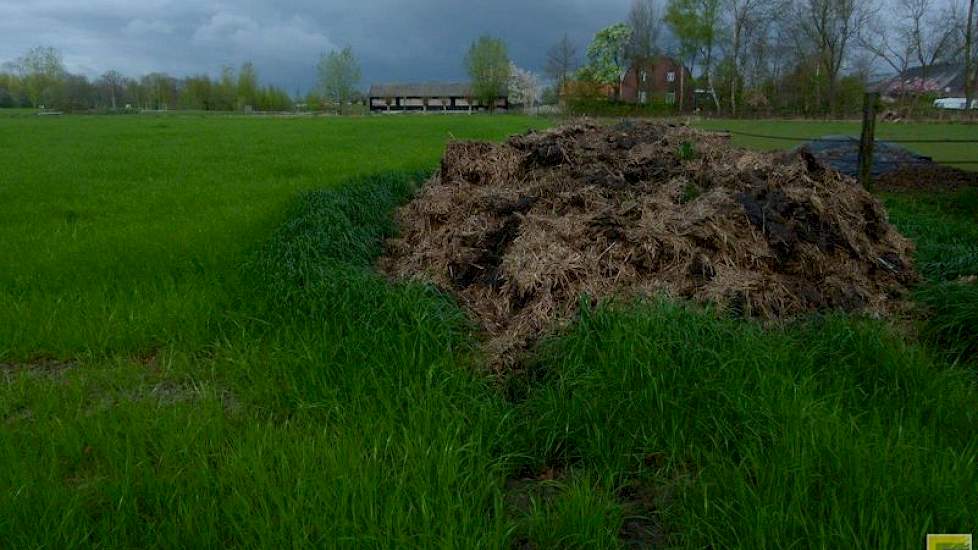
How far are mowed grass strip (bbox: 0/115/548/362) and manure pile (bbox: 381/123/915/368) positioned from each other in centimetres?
171

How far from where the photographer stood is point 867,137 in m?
9.81

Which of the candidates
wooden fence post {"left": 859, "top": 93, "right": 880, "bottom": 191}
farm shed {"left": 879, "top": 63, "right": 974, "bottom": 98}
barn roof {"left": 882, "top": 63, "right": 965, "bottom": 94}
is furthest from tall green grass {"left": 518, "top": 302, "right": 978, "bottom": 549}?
barn roof {"left": 882, "top": 63, "right": 965, "bottom": 94}

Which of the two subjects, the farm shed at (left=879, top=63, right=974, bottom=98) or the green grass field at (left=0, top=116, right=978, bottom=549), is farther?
the farm shed at (left=879, top=63, right=974, bottom=98)

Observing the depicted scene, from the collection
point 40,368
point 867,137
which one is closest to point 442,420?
point 40,368

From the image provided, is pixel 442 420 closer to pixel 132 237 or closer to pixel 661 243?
pixel 661 243

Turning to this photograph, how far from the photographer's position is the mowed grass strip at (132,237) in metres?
4.31

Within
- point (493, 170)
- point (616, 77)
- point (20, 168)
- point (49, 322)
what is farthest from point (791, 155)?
point (616, 77)

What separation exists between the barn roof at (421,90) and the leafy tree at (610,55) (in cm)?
2992

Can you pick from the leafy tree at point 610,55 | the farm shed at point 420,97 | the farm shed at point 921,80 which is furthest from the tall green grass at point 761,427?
the farm shed at point 420,97

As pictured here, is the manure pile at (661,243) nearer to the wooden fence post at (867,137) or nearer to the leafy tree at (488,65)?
the wooden fence post at (867,137)

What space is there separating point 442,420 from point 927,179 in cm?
1155

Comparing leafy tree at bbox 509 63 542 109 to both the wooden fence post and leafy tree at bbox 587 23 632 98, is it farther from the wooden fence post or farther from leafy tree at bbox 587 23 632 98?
the wooden fence post

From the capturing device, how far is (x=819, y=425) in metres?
2.62

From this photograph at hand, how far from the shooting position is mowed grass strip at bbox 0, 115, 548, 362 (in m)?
4.31
